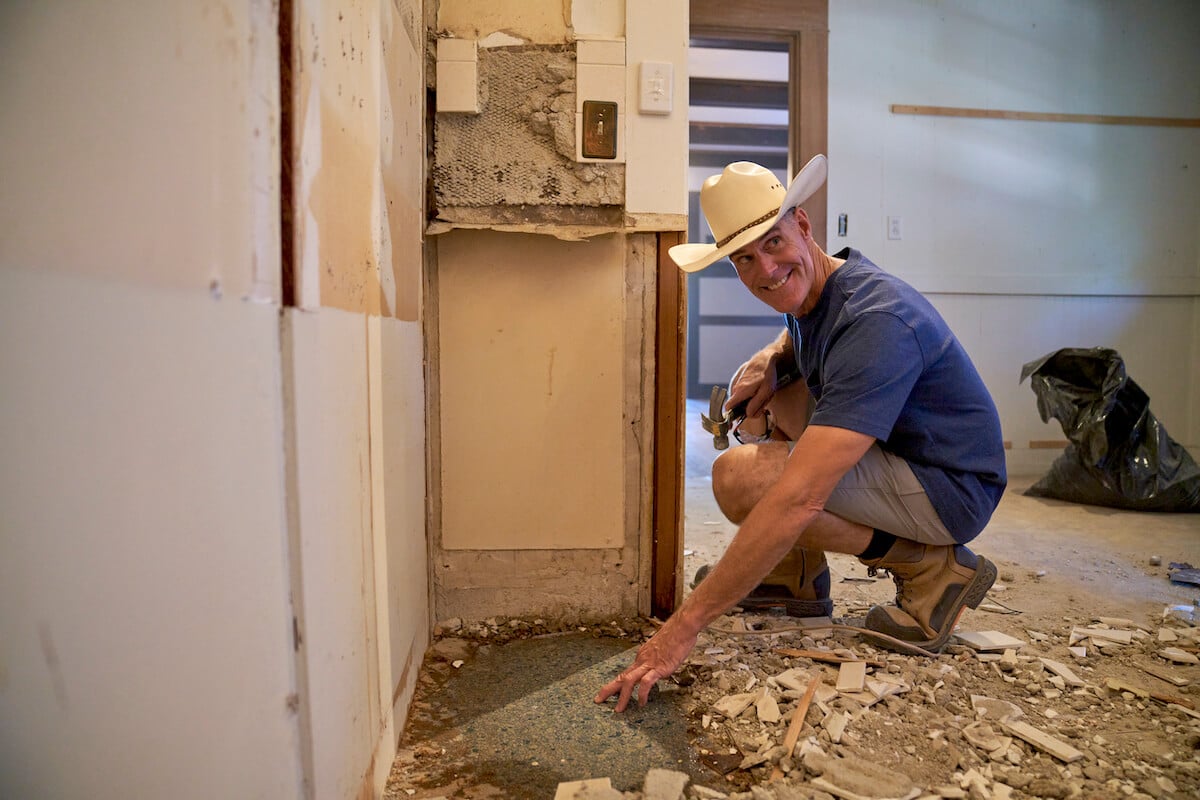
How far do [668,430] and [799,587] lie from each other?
0.57 meters

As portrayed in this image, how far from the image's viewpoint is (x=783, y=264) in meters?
1.77

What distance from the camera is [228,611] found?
83cm

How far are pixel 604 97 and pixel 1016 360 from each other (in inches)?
130

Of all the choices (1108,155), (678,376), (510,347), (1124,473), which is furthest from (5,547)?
(1108,155)

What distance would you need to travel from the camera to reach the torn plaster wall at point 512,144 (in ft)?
6.46

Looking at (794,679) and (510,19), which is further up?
(510,19)

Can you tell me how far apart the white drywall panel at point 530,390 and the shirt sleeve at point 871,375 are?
0.70 m

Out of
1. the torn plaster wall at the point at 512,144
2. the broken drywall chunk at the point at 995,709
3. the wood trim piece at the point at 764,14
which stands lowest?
the broken drywall chunk at the point at 995,709

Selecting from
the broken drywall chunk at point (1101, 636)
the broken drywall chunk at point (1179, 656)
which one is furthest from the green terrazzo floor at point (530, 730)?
the broken drywall chunk at point (1179, 656)

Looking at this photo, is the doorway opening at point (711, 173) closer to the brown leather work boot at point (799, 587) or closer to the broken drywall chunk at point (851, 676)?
the brown leather work boot at point (799, 587)

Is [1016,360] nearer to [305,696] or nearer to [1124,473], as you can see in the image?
[1124,473]

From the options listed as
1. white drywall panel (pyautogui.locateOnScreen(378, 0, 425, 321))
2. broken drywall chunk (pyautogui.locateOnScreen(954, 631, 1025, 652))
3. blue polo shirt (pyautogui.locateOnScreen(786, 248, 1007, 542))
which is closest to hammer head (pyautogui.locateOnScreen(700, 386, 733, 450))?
blue polo shirt (pyautogui.locateOnScreen(786, 248, 1007, 542))

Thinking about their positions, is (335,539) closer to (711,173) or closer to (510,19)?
(510,19)

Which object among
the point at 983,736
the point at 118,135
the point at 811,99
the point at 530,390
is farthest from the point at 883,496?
the point at 811,99
